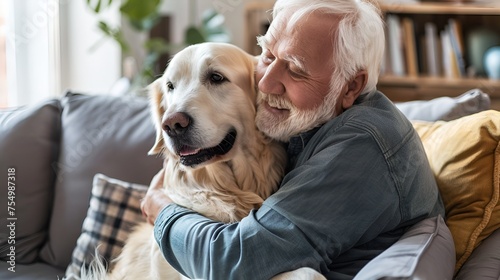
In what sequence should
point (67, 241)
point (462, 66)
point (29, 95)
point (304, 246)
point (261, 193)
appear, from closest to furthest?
1. point (304, 246)
2. point (261, 193)
3. point (67, 241)
4. point (29, 95)
5. point (462, 66)

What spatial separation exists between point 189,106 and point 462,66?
3.09 meters

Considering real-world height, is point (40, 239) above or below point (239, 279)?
below

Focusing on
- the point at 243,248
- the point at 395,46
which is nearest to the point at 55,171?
the point at 243,248

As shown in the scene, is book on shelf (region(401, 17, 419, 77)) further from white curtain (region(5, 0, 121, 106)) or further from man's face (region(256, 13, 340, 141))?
man's face (region(256, 13, 340, 141))

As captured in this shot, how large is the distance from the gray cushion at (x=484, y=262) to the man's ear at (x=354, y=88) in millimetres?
443

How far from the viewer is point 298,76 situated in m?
1.42

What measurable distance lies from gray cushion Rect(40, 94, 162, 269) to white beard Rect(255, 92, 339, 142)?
690mm

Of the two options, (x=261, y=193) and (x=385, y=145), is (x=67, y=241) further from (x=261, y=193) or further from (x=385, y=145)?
(x=385, y=145)

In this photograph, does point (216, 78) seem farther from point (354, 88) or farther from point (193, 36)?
point (193, 36)

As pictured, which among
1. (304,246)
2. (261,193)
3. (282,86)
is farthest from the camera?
(261,193)

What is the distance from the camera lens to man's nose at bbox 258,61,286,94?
4.74ft

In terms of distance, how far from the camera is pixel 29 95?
11.4 feet

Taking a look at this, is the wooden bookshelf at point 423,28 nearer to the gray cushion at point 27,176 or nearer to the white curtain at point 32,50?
the white curtain at point 32,50

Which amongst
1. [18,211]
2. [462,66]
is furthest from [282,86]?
[462,66]
